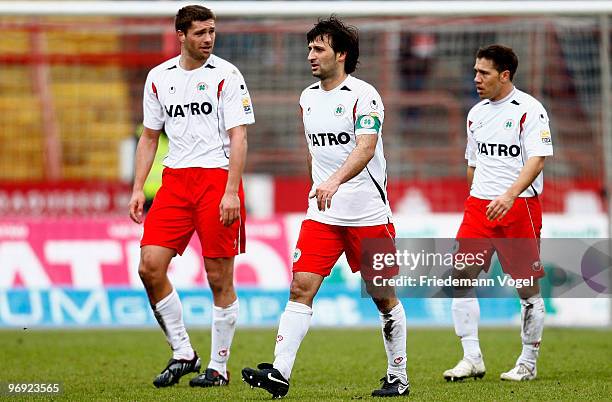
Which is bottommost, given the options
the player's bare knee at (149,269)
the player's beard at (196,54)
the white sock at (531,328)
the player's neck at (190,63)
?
the white sock at (531,328)

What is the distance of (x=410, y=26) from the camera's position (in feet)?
49.4

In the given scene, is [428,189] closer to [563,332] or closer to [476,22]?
[476,22]

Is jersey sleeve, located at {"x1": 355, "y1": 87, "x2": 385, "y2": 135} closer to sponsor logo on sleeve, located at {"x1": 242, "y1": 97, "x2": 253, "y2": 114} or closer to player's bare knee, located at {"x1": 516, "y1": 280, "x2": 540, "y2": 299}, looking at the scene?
sponsor logo on sleeve, located at {"x1": 242, "y1": 97, "x2": 253, "y2": 114}

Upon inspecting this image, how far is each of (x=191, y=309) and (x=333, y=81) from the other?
6.75m

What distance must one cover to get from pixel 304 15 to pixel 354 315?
352cm

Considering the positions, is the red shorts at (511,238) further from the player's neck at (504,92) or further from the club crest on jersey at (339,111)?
the club crest on jersey at (339,111)

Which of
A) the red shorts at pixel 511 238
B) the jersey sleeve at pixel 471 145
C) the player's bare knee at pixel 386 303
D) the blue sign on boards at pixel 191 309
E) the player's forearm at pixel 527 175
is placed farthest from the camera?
the blue sign on boards at pixel 191 309

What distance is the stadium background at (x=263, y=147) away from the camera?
46.0ft

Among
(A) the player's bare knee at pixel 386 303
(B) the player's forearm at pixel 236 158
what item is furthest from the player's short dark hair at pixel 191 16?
(A) the player's bare knee at pixel 386 303

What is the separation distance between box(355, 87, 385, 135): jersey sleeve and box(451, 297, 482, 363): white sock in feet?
6.71

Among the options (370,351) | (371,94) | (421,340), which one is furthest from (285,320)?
(421,340)

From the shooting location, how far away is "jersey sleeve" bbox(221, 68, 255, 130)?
850 centimetres

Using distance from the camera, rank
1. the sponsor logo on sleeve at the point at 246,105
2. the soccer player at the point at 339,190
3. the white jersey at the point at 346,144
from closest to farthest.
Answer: the soccer player at the point at 339,190, the white jersey at the point at 346,144, the sponsor logo on sleeve at the point at 246,105

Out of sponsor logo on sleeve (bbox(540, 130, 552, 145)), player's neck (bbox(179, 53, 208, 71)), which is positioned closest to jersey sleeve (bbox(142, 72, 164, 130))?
player's neck (bbox(179, 53, 208, 71))
